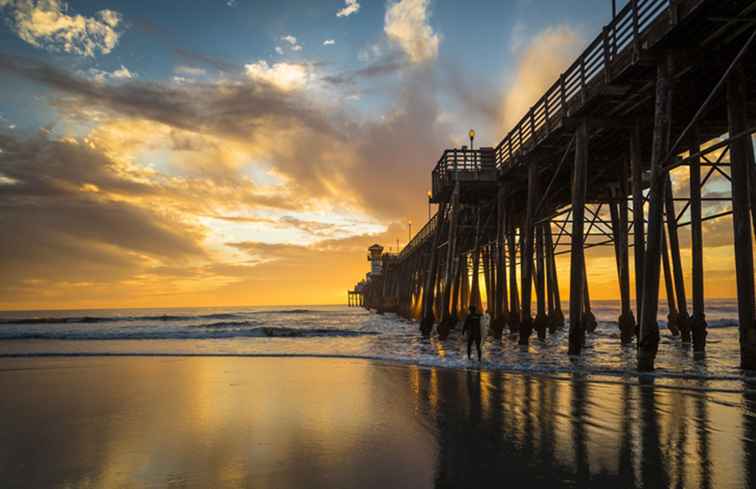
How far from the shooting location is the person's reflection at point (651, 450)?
4.70m

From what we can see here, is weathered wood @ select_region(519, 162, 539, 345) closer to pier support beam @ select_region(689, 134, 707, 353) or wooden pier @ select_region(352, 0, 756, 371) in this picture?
wooden pier @ select_region(352, 0, 756, 371)

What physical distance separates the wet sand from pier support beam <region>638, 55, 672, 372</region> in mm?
1823

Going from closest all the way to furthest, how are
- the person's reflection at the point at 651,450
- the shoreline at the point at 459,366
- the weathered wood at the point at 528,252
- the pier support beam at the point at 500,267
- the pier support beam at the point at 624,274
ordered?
1. the person's reflection at the point at 651,450
2. the shoreline at the point at 459,366
3. the weathered wood at the point at 528,252
4. the pier support beam at the point at 624,274
5. the pier support beam at the point at 500,267

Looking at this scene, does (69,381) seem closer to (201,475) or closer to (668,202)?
(201,475)

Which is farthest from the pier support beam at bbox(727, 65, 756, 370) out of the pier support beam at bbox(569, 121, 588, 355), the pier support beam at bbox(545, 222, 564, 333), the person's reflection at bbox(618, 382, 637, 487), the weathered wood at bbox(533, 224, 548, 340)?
the pier support beam at bbox(545, 222, 564, 333)

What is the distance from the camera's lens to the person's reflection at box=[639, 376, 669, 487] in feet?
15.4

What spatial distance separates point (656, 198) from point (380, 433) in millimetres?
8729

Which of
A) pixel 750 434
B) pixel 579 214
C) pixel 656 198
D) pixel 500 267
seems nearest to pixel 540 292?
pixel 500 267

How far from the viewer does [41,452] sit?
20.2ft

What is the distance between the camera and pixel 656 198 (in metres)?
11.5

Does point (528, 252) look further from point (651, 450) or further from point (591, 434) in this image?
point (651, 450)

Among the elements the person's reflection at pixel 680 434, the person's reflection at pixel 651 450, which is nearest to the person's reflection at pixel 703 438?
the person's reflection at pixel 680 434

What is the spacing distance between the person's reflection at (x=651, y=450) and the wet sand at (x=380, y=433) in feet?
0.07

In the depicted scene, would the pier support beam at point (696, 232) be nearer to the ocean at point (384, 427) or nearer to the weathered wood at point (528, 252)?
the ocean at point (384, 427)
